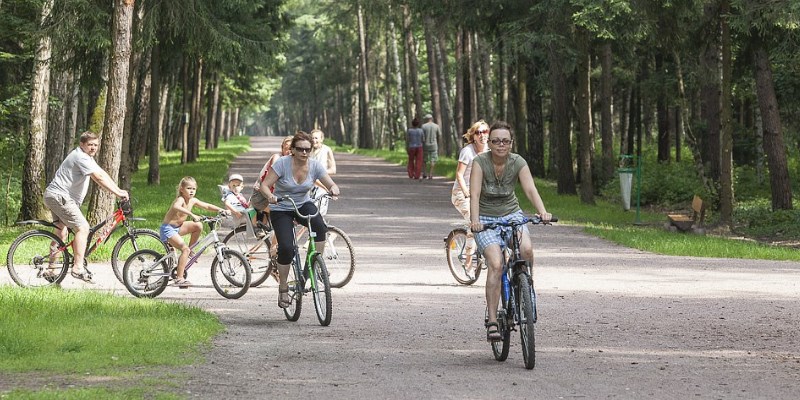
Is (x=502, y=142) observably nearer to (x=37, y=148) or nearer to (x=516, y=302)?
(x=516, y=302)

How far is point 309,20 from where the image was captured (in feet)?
254

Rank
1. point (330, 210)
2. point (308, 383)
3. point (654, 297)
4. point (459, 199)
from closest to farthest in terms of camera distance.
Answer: point (308, 383)
point (654, 297)
point (459, 199)
point (330, 210)

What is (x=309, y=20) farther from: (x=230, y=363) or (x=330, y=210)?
(x=230, y=363)

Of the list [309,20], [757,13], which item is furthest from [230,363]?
[309,20]

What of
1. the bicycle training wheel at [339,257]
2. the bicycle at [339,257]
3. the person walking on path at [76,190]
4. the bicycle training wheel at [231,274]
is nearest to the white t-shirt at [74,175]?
the person walking on path at [76,190]

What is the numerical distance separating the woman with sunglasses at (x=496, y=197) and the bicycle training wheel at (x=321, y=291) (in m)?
2.02

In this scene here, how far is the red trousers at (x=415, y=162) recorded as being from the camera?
3897cm

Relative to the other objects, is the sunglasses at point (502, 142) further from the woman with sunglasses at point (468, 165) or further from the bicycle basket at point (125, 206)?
the bicycle basket at point (125, 206)

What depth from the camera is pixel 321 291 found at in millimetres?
11352

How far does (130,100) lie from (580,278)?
40.3 ft

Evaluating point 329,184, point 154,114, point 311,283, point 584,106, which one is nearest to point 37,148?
point 154,114

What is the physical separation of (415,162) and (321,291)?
2893cm

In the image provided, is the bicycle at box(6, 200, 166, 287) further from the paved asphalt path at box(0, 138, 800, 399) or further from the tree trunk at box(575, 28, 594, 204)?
the tree trunk at box(575, 28, 594, 204)

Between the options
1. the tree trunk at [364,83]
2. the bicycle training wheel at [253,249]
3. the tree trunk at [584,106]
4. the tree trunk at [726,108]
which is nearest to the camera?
the bicycle training wheel at [253,249]
